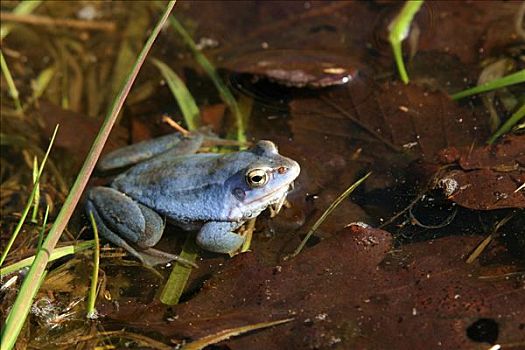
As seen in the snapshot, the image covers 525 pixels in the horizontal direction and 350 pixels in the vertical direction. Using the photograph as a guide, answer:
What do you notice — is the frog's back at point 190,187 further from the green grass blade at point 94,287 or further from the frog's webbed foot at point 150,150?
the green grass blade at point 94,287

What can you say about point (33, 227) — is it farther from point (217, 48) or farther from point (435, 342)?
point (435, 342)

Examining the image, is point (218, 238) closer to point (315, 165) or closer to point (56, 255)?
point (315, 165)

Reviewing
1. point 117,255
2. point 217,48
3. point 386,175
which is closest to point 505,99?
point 386,175

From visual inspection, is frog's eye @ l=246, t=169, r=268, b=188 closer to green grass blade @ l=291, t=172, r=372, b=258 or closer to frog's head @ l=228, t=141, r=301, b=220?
frog's head @ l=228, t=141, r=301, b=220

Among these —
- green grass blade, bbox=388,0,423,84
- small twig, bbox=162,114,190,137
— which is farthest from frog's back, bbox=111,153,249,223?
green grass blade, bbox=388,0,423,84

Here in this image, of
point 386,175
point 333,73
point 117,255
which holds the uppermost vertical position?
point 333,73

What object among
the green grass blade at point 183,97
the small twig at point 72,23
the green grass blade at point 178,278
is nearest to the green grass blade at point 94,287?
the green grass blade at point 178,278
